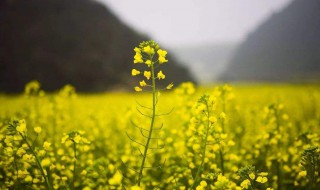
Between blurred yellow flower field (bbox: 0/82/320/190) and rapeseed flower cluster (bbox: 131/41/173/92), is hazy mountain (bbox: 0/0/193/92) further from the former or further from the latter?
rapeseed flower cluster (bbox: 131/41/173/92)

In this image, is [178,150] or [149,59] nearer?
[149,59]

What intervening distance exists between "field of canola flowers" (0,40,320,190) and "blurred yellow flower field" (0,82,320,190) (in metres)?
0.01

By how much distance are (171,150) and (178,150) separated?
333 mm

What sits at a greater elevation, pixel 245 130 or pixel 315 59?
pixel 315 59

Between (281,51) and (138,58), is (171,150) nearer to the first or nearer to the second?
(138,58)

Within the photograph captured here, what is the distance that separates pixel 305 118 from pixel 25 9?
43.9 metres

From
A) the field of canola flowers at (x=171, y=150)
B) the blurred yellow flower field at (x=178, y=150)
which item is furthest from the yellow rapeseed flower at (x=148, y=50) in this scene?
the blurred yellow flower field at (x=178, y=150)

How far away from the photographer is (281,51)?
13825cm

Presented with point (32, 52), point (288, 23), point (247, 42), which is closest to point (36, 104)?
point (32, 52)

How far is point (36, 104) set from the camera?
718cm

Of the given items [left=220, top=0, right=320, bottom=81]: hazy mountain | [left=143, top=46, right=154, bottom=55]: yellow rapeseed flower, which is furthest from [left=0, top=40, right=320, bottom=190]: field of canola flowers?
[left=220, top=0, right=320, bottom=81]: hazy mountain

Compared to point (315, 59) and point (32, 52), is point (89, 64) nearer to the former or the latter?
point (32, 52)

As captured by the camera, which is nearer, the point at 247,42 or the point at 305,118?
the point at 305,118

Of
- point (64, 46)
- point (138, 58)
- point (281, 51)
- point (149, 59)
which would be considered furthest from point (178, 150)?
point (281, 51)
